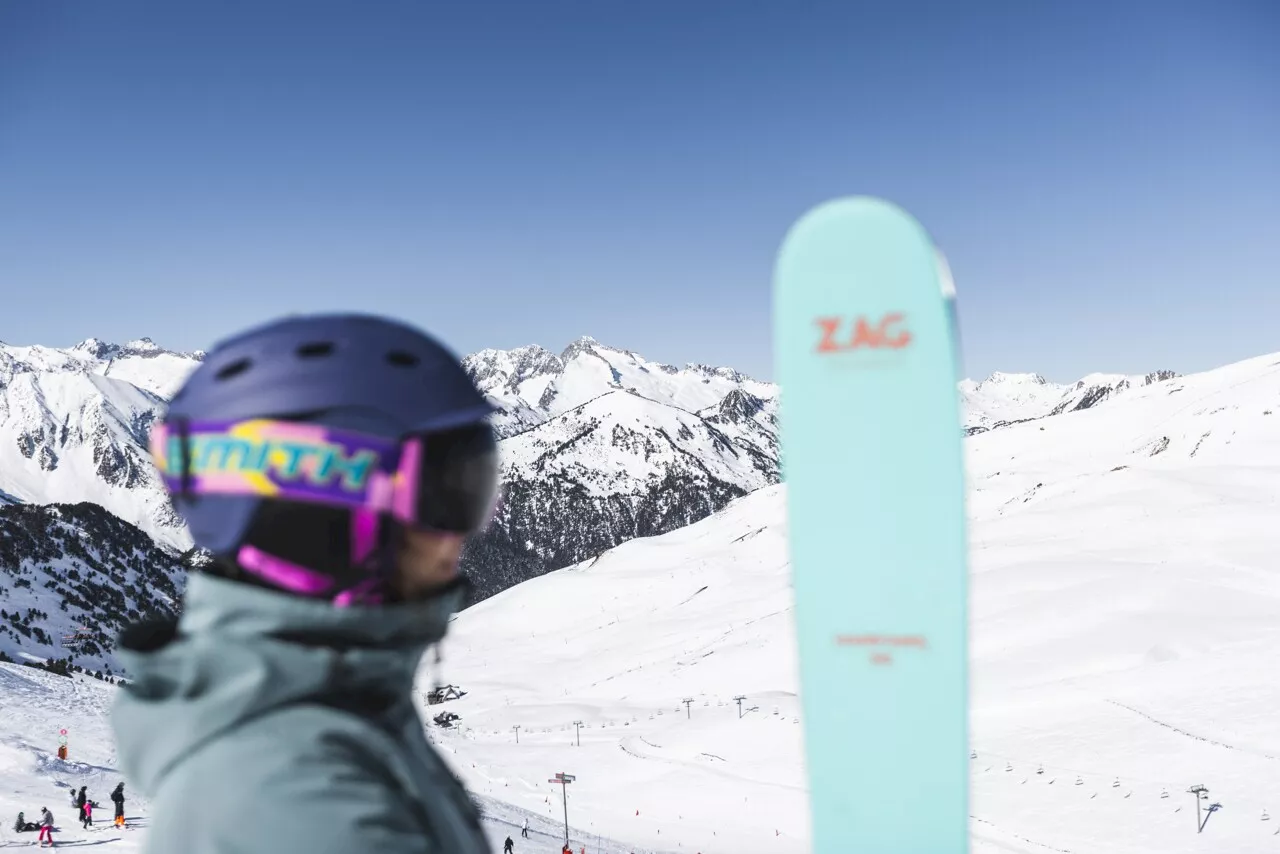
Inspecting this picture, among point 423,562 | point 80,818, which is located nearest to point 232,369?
point 423,562

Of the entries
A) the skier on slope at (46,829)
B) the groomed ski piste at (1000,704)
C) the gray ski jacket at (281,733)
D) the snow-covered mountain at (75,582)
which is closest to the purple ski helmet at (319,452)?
the gray ski jacket at (281,733)

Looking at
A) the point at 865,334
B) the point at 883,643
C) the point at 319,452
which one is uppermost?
the point at 865,334

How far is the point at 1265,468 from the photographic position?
9619 centimetres

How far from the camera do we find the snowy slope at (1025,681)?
31891 millimetres

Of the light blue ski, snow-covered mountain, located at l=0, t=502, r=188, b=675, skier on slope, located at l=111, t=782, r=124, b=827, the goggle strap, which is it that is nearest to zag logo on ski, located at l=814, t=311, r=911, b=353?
the light blue ski

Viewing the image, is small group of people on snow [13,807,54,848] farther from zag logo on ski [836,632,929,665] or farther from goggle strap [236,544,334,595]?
goggle strap [236,544,334,595]

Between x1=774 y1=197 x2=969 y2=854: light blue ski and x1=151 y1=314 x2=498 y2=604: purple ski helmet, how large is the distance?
Result: 2.63 metres

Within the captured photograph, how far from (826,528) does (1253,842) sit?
100 ft

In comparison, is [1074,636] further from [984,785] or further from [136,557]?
[136,557]

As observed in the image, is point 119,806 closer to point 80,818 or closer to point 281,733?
point 80,818

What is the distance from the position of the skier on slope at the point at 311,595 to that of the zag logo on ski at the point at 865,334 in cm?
259

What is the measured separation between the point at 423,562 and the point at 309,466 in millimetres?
376

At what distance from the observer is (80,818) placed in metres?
19.5

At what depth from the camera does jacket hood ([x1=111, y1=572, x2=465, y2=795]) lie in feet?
5.90
